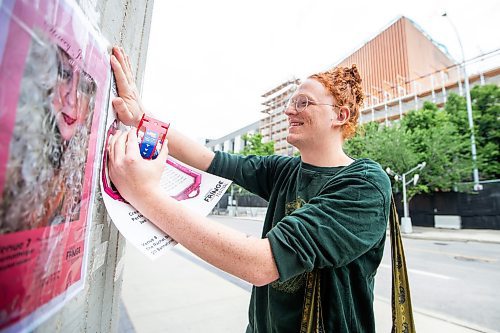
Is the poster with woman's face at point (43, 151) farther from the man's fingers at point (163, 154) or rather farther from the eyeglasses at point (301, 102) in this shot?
the eyeglasses at point (301, 102)

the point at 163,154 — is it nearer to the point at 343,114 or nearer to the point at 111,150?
the point at 111,150

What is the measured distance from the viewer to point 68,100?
17.8 inches

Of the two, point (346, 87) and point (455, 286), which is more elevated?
point (346, 87)

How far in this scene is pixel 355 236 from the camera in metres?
0.75

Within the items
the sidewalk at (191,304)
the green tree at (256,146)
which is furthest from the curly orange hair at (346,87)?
the green tree at (256,146)

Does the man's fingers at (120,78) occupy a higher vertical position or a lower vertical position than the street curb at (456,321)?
higher

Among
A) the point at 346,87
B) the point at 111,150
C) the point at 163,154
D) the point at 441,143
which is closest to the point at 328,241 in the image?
the point at 163,154

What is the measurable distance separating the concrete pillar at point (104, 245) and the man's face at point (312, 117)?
0.64 metres

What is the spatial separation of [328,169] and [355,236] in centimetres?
36

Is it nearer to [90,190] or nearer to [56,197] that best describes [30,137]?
[56,197]

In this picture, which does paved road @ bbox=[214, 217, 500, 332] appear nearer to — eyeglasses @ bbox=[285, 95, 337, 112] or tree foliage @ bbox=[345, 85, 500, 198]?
eyeglasses @ bbox=[285, 95, 337, 112]

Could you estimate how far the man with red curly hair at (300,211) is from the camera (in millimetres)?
621

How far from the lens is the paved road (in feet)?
10.7

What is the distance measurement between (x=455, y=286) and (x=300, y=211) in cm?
536
